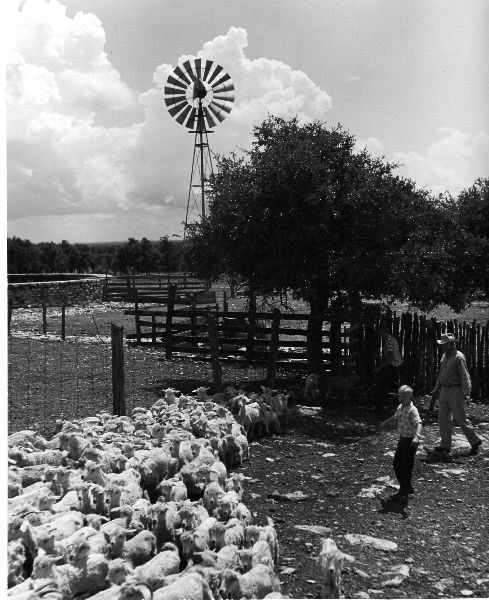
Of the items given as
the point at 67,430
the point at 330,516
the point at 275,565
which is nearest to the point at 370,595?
the point at 275,565

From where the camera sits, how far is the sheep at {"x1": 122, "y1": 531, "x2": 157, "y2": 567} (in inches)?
241

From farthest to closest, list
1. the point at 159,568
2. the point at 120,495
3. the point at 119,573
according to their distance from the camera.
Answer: the point at 120,495 → the point at 159,568 → the point at 119,573

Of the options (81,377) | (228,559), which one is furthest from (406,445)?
(81,377)

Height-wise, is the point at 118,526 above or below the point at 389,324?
below

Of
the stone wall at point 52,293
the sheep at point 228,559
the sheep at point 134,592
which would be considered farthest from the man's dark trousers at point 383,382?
the stone wall at point 52,293

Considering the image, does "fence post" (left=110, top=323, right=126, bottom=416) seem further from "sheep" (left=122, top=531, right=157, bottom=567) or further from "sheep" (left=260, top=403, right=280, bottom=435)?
"sheep" (left=122, top=531, right=157, bottom=567)

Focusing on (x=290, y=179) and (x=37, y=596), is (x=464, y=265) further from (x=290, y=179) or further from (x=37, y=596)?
(x=37, y=596)

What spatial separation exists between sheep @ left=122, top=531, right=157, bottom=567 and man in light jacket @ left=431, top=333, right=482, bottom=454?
6170mm

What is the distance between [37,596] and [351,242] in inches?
451

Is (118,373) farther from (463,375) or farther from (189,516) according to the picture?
(463,375)

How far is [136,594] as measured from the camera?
4957 mm

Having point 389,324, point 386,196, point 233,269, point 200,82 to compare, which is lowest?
point 389,324

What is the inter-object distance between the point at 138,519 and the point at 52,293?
31.0 m

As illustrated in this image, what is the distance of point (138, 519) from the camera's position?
6.75 m
